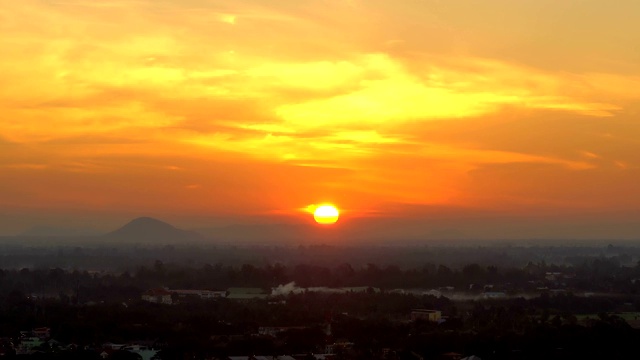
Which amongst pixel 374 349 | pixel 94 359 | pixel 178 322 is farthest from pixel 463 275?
pixel 94 359

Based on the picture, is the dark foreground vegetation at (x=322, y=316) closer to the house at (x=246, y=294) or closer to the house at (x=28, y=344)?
the house at (x=28, y=344)

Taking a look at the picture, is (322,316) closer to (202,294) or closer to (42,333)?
(42,333)

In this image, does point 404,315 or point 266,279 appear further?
point 266,279

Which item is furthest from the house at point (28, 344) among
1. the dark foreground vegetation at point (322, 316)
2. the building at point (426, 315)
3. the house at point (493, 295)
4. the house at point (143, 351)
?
the house at point (493, 295)

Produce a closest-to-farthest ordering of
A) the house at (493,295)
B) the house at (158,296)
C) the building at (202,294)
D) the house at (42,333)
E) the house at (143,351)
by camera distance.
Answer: the house at (143,351) < the house at (42,333) < the house at (158,296) < the building at (202,294) < the house at (493,295)

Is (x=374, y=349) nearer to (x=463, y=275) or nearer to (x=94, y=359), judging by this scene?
(x=94, y=359)
